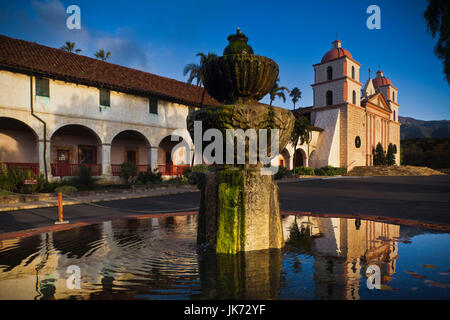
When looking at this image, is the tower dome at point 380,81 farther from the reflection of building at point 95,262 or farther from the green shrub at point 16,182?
the reflection of building at point 95,262

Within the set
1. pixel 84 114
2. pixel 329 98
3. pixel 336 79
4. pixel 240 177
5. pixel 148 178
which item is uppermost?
pixel 336 79

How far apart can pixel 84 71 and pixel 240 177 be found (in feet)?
53.8

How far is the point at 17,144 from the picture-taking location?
15906 mm

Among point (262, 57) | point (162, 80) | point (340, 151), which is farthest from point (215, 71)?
point (340, 151)

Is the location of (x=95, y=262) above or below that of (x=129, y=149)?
below

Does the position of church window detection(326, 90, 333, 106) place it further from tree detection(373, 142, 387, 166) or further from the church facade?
tree detection(373, 142, 387, 166)

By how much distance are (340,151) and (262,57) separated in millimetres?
34210

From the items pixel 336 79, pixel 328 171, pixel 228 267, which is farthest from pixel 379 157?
pixel 228 267

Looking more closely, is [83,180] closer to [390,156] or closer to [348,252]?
[348,252]

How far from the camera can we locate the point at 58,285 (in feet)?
8.80

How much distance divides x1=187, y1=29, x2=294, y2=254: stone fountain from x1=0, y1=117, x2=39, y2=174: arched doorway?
14.6m

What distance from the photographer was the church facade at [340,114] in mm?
34250

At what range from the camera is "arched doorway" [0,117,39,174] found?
1528cm

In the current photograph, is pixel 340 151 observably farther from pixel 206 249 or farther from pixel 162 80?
pixel 206 249
